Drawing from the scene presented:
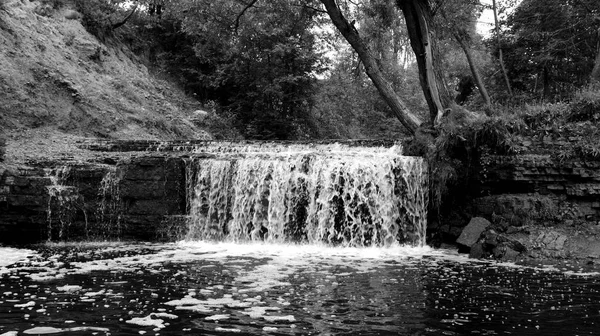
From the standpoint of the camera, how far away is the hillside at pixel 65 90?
14195 millimetres

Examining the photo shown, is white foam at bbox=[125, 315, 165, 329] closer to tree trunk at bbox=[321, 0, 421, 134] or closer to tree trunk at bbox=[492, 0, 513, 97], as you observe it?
tree trunk at bbox=[321, 0, 421, 134]

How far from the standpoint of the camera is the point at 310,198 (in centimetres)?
1149

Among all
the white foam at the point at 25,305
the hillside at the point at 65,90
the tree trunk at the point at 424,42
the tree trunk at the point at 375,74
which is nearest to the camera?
the white foam at the point at 25,305

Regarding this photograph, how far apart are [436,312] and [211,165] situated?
8.21 meters

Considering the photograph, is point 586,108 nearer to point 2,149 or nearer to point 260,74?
point 2,149

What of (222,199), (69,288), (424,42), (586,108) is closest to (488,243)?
(586,108)

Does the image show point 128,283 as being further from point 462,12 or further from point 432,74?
point 462,12

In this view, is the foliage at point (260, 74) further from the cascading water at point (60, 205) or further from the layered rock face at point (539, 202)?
the layered rock face at point (539, 202)

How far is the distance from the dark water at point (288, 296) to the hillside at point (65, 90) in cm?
696

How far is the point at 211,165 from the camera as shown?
12.2m

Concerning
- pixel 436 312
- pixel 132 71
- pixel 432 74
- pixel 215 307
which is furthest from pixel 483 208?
pixel 132 71

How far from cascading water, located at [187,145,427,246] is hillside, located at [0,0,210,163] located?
501 cm

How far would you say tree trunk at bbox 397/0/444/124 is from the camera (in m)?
13.2

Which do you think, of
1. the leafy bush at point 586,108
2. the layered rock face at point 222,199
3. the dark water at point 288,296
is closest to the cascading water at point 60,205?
the layered rock face at point 222,199
